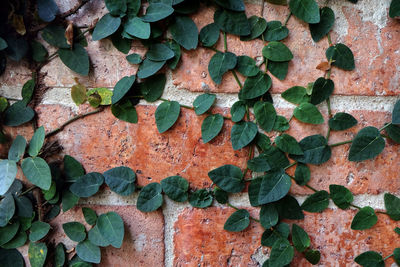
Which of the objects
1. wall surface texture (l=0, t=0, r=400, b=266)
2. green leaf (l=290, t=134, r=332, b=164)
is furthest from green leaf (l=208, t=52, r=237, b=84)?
green leaf (l=290, t=134, r=332, b=164)

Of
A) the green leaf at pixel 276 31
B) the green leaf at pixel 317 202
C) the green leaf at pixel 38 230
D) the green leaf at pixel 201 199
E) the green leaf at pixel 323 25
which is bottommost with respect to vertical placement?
the green leaf at pixel 38 230

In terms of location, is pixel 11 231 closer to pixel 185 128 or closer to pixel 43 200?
pixel 43 200

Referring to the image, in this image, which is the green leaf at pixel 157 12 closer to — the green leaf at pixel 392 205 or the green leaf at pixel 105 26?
the green leaf at pixel 105 26

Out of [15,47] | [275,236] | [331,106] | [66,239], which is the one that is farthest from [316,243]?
[15,47]

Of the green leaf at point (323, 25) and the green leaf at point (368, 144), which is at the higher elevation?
the green leaf at point (323, 25)

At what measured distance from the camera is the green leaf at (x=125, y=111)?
38 centimetres

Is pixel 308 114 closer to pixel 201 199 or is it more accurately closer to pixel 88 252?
pixel 201 199

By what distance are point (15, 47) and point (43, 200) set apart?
0.60 feet

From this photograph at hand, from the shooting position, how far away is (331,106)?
37 cm

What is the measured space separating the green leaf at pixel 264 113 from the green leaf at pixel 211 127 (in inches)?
1.6

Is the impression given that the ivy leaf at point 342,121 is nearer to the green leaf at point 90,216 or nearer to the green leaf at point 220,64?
the green leaf at point 220,64

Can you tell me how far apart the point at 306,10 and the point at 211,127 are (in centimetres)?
16

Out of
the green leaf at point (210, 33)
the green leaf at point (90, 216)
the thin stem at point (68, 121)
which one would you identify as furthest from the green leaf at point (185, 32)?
the green leaf at point (90, 216)

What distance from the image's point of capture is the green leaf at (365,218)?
37 centimetres
